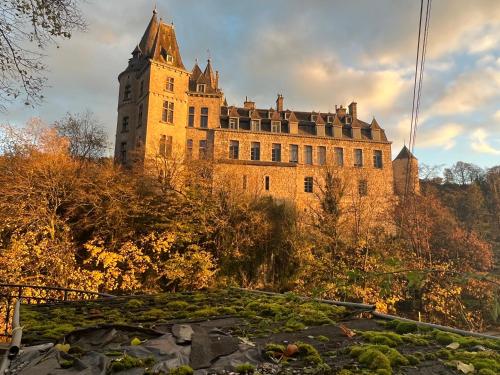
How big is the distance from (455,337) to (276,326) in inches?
105

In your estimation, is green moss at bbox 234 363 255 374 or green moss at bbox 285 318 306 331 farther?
green moss at bbox 285 318 306 331

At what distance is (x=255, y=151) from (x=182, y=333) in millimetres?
39872

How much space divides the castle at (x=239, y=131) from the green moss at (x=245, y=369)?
101 ft

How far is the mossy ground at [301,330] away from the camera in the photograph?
14.8 feet

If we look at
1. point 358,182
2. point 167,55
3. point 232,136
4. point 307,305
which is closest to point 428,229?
point 358,182

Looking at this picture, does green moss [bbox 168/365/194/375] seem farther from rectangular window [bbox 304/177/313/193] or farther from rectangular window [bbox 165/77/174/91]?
rectangular window [bbox 304/177/313/193]

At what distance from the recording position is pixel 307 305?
801 centimetres

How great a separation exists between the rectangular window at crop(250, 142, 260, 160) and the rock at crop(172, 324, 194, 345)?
39.0 metres

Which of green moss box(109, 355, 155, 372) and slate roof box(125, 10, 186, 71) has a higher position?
slate roof box(125, 10, 186, 71)

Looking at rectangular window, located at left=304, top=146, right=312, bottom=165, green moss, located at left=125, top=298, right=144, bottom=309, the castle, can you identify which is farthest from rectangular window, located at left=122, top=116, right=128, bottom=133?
green moss, located at left=125, top=298, right=144, bottom=309

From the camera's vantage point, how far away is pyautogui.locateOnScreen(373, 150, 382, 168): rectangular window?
47.3 metres

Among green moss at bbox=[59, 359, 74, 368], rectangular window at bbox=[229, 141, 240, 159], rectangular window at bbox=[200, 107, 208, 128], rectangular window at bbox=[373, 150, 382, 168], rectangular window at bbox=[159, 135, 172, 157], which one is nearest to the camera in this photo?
green moss at bbox=[59, 359, 74, 368]

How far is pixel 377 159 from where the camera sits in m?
47.6

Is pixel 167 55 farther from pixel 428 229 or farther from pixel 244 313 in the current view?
pixel 244 313
